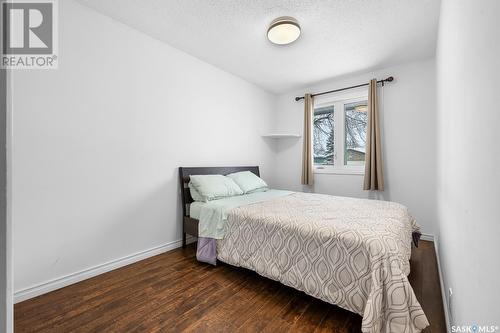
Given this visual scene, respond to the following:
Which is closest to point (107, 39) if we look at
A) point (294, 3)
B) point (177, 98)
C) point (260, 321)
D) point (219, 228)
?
point (177, 98)

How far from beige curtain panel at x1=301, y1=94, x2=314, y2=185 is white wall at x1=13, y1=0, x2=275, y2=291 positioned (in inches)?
70.9

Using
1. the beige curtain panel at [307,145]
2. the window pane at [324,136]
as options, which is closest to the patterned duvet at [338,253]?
the beige curtain panel at [307,145]

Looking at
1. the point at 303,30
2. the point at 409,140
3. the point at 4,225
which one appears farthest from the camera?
the point at 409,140

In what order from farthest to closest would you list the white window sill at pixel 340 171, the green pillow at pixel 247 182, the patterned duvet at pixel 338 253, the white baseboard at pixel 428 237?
the white window sill at pixel 340 171, the green pillow at pixel 247 182, the white baseboard at pixel 428 237, the patterned duvet at pixel 338 253

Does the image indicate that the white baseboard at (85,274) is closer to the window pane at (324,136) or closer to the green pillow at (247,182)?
Result: the green pillow at (247,182)

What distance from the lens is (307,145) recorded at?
3.88 metres

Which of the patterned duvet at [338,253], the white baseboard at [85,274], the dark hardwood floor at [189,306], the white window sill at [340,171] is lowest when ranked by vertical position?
the dark hardwood floor at [189,306]

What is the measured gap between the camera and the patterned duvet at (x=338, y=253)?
1.25m

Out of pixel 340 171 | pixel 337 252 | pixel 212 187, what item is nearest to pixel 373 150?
pixel 340 171

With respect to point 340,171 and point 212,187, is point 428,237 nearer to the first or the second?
point 340,171

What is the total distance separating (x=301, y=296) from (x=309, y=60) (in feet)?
9.29

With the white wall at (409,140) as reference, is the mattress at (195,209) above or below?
below

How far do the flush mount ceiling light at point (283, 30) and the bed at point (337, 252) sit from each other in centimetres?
176

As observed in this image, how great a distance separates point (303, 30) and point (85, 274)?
3215 millimetres
